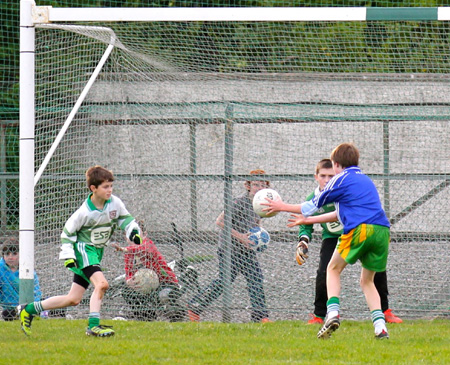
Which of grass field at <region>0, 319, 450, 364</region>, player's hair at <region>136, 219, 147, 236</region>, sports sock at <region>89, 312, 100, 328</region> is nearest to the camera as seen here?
grass field at <region>0, 319, 450, 364</region>

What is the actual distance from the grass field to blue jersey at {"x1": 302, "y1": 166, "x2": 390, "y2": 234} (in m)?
0.98

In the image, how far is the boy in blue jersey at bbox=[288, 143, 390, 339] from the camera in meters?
5.95

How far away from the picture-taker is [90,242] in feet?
21.8

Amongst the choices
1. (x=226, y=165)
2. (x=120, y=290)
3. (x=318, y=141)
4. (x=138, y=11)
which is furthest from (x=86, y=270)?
(x=318, y=141)

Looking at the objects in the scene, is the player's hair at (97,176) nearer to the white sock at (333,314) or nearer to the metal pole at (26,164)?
the metal pole at (26,164)

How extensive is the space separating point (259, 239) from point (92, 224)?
2.04 metres

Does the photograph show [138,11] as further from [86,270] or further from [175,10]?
[86,270]

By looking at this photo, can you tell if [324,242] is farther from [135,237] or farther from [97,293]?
[97,293]

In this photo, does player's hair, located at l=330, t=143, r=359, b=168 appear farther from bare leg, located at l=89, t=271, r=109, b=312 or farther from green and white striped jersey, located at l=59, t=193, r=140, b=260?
bare leg, located at l=89, t=271, r=109, b=312

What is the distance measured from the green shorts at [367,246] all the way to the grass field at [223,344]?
65cm

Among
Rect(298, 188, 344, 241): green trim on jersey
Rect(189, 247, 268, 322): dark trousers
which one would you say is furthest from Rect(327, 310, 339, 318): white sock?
Rect(189, 247, 268, 322): dark trousers

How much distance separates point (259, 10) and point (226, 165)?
5.62ft

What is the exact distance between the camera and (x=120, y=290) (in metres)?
8.12

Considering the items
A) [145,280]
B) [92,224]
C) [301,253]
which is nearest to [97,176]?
[92,224]
